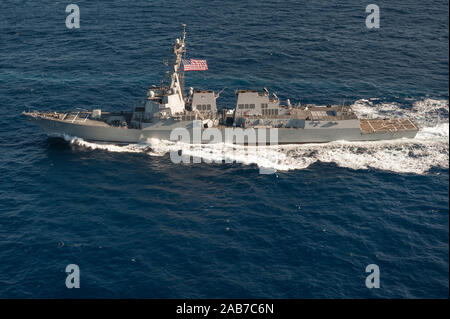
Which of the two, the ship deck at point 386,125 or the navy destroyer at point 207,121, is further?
the ship deck at point 386,125

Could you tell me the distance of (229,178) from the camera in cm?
6794

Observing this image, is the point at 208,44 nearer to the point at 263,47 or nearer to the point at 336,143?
the point at 263,47

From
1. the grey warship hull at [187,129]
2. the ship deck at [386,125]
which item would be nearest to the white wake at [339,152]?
the grey warship hull at [187,129]

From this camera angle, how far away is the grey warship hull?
249ft

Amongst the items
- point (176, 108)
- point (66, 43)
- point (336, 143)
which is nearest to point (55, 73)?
point (66, 43)

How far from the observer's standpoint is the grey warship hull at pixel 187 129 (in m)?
75.9

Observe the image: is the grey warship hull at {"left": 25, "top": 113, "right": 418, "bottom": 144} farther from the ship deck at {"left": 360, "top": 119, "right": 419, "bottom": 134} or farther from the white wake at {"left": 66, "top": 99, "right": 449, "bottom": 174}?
the white wake at {"left": 66, "top": 99, "right": 449, "bottom": 174}

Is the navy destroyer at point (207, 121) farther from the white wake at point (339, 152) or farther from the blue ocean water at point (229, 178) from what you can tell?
the blue ocean water at point (229, 178)

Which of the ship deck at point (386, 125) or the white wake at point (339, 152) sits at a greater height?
the ship deck at point (386, 125)

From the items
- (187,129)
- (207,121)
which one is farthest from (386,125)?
(187,129)

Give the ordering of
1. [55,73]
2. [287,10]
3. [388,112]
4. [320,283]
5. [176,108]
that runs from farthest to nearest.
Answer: [287,10]
[55,73]
[388,112]
[176,108]
[320,283]

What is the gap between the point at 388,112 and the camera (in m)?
84.1

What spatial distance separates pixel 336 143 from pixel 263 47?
36375 mm

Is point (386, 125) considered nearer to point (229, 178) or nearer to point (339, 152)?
point (339, 152)
